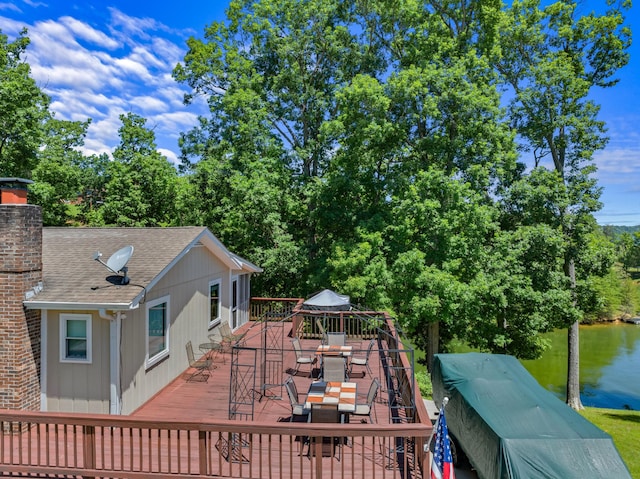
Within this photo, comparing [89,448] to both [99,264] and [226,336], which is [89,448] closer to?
[99,264]

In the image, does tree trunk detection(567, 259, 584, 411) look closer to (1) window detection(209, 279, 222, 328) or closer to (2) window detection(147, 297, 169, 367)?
(1) window detection(209, 279, 222, 328)

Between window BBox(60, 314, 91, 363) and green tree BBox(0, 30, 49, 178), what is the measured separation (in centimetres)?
1462

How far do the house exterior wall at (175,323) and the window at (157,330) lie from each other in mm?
133

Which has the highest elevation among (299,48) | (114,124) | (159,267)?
(299,48)

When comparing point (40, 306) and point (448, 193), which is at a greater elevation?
point (448, 193)

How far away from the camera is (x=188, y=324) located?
421 inches

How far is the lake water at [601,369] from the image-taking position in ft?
70.8

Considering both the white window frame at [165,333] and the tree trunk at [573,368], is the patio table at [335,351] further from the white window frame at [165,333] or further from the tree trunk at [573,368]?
the tree trunk at [573,368]

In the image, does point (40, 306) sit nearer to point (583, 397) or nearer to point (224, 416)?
point (224, 416)

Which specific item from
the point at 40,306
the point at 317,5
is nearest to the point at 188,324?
the point at 40,306

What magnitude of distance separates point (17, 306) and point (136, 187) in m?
16.0

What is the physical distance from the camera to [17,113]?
17.6 m

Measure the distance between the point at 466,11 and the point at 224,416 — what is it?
19554 mm

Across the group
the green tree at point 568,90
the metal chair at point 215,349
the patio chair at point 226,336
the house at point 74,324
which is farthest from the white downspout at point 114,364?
the green tree at point 568,90
